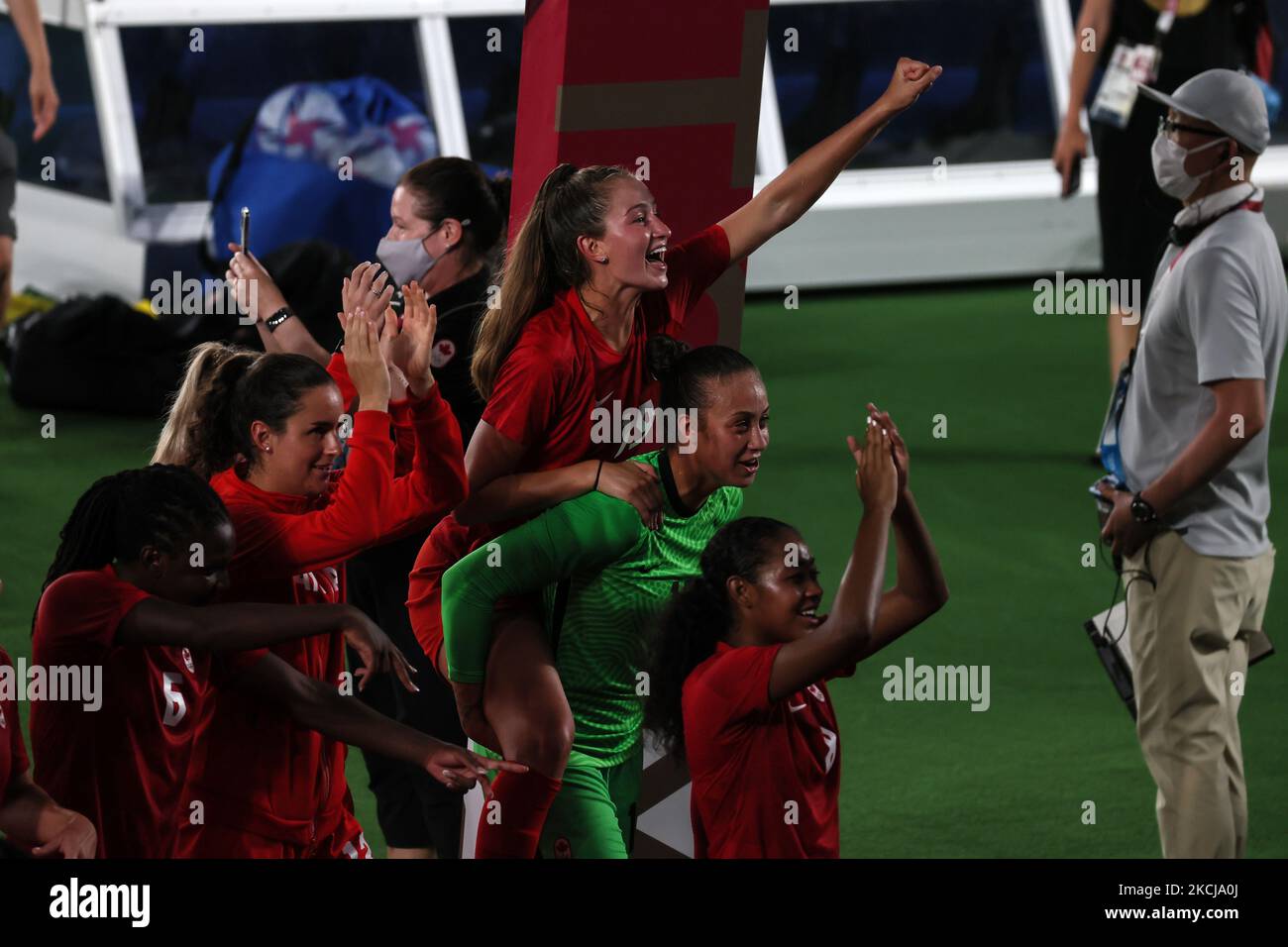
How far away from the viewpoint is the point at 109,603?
300 cm

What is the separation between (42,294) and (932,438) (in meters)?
4.65

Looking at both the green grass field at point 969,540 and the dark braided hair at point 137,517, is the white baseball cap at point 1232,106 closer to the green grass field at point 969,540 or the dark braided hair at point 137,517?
the green grass field at point 969,540

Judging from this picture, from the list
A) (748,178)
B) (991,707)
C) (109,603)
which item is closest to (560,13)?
(748,178)

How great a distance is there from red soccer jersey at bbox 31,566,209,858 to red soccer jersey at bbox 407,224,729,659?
538 millimetres

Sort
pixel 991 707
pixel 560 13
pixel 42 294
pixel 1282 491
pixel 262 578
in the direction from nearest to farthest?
pixel 262 578 < pixel 560 13 < pixel 991 707 < pixel 1282 491 < pixel 42 294

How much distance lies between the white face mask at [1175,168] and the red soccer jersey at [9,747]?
8.45 ft

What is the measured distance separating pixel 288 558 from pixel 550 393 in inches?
20.5

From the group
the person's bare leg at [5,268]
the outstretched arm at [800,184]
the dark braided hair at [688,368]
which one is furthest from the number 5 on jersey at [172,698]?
the person's bare leg at [5,268]

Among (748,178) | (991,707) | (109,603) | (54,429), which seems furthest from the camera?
(54,429)

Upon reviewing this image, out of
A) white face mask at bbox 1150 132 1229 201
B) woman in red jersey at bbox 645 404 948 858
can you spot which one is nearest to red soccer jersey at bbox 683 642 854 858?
woman in red jersey at bbox 645 404 948 858

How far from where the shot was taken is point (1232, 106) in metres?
4.08

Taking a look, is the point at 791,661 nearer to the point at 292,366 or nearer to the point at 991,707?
the point at 292,366
